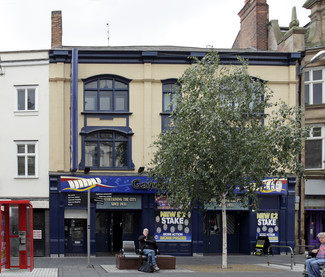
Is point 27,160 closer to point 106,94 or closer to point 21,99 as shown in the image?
point 21,99

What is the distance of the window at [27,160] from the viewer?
2644 centimetres

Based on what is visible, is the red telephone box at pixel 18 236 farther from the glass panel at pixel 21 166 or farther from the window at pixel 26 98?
the window at pixel 26 98

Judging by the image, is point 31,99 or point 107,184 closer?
point 107,184

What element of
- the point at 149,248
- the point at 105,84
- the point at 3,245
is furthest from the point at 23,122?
the point at 149,248

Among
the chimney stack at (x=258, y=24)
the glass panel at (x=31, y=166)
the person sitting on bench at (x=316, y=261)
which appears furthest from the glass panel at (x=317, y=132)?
the glass panel at (x=31, y=166)

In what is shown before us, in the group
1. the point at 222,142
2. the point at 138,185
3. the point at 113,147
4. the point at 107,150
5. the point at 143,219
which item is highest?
the point at 222,142

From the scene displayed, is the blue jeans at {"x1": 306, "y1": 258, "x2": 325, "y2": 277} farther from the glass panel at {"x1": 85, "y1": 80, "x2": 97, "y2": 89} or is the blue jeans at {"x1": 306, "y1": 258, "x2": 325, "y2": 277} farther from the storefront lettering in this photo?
the glass panel at {"x1": 85, "y1": 80, "x2": 97, "y2": 89}

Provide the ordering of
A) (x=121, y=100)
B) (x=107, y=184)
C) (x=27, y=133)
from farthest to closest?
(x=121, y=100) → (x=27, y=133) → (x=107, y=184)

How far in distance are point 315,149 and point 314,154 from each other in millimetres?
257

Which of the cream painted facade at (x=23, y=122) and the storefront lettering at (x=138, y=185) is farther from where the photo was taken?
the cream painted facade at (x=23, y=122)

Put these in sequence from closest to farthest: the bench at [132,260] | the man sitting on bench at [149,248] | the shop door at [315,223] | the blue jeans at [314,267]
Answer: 1. the blue jeans at [314,267]
2. the man sitting on bench at [149,248]
3. the bench at [132,260]
4. the shop door at [315,223]

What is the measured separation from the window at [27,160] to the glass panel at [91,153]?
7.94 ft

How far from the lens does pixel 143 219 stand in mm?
26484

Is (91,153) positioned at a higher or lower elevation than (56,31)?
lower
